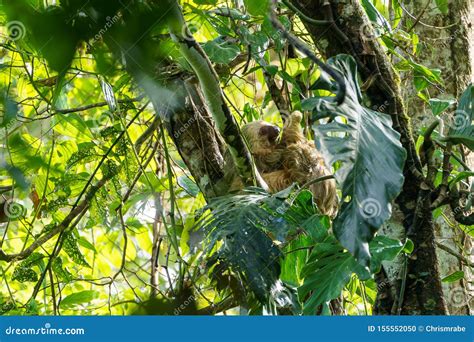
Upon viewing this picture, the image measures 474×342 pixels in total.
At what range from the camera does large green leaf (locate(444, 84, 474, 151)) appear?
2.01 meters

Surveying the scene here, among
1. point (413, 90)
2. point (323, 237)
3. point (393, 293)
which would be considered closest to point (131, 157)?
point (323, 237)

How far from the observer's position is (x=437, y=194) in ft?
6.97

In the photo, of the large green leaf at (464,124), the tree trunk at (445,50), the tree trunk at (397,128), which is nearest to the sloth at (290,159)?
the tree trunk at (445,50)

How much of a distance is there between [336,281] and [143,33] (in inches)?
65.3

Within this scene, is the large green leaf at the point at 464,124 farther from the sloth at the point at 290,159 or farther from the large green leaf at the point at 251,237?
the sloth at the point at 290,159

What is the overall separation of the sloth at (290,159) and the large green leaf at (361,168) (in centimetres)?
236

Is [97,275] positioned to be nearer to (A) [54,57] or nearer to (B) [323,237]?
(B) [323,237]

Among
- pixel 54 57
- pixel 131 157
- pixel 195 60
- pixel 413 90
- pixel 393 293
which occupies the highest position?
pixel 413 90

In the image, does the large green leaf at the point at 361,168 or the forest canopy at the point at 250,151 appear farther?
the large green leaf at the point at 361,168

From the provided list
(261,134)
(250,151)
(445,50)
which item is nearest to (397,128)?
(250,151)

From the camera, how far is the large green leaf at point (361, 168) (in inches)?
57.7

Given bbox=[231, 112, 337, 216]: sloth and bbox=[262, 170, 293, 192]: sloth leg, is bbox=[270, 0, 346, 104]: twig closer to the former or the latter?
bbox=[231, 112, 337, 216]: sloth

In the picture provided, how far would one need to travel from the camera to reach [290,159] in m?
4.43

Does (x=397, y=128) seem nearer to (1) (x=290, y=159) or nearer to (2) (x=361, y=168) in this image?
(2) (x=361, y=168)
